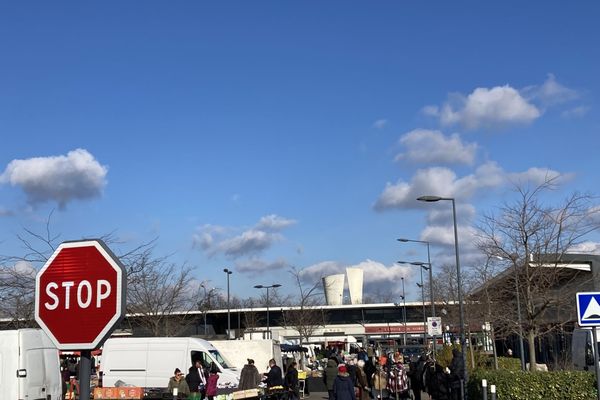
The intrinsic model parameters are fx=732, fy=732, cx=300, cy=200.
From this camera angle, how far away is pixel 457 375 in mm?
23094

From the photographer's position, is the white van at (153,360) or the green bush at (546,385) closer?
the green bush at (546,385)

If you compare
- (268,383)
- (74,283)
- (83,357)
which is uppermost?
(74,283)

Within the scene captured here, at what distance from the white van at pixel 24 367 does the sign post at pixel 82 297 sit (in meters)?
11.5

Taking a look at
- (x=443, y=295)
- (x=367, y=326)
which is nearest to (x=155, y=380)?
(x=443, y=295)

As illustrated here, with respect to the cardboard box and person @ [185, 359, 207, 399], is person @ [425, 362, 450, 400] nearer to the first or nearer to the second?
person @ [185, 359, 207, 399]

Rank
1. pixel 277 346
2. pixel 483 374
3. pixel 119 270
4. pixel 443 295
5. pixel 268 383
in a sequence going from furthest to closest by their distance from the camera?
1. pixel 443 295
2. pixel 277 346
3. pixel 268 383
4. pixel 483 374
5. pixel 119 270

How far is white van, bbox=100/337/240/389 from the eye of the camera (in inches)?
1032

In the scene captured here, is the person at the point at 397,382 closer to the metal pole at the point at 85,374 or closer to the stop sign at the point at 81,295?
the metal pole at the point at 85,374

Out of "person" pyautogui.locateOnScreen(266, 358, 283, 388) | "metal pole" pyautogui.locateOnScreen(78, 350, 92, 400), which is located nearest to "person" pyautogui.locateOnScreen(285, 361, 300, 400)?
"person" pyautogui.locateOnScreen(266, 358, 283, 388)

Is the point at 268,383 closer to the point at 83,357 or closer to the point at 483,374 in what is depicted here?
the point at 483,374

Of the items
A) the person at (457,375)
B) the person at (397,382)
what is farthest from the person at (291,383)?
the person at (457,375)

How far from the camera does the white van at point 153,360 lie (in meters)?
26.2

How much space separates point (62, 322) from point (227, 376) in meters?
23.4

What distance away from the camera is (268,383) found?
24172 mm
